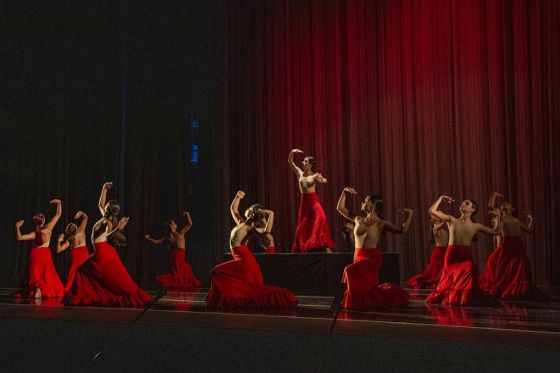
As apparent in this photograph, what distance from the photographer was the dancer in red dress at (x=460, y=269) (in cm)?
603

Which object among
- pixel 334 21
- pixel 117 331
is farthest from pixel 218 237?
pixel 117 331

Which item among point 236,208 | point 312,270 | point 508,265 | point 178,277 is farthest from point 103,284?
point 508,265

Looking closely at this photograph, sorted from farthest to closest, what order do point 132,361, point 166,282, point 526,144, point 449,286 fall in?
point 166,282, point 526,144, point 449,286, point 132,361

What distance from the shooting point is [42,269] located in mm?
8070

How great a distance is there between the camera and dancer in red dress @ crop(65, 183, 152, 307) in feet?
20.5

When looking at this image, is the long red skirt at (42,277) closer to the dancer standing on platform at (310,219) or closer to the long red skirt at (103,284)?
A: the long red skirt at (103,284)

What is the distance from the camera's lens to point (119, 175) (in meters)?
11.9

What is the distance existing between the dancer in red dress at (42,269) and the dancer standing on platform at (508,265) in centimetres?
531

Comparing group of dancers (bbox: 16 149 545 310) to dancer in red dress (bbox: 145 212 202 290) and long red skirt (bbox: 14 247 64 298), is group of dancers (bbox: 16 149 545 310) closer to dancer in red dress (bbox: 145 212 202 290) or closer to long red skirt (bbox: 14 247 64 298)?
long red skirt (bbox: 14 247 64 298)

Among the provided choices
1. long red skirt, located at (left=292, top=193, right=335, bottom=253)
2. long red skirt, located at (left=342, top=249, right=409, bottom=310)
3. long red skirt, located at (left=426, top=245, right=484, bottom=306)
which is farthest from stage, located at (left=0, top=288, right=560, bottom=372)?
long red skirt, located at (left=292, top=193, right=335, bottom=253)

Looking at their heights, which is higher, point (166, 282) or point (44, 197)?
point (44, 197)

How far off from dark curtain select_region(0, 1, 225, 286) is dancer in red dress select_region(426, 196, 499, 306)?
634 cm

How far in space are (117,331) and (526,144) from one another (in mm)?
6338

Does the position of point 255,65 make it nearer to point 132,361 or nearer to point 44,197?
point 44,197
